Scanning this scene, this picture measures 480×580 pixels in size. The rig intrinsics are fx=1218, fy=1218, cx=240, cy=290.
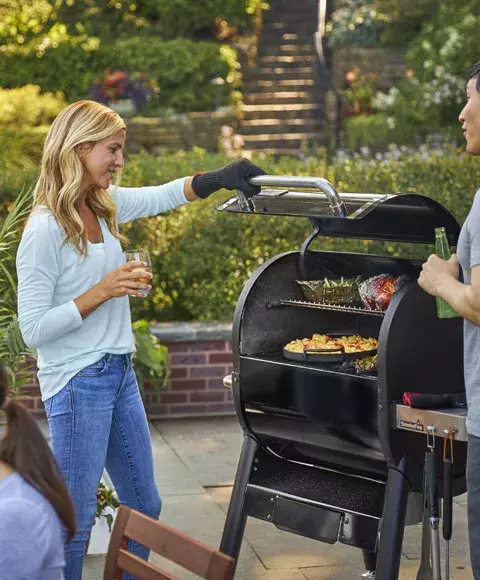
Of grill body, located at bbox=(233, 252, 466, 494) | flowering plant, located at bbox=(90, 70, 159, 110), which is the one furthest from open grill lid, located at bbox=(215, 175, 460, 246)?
flowering plant, located at bbox=(90, 70, 159, 110)

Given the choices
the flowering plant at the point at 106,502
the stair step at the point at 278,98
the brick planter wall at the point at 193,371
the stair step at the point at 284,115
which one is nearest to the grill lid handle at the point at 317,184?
the flowering plant at the point at 106,502

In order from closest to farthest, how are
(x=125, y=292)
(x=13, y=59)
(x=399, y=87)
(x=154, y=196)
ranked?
(x=125, y=292) < (x=154, y=196) < (x=399, y=87) < (x=13, y=59)

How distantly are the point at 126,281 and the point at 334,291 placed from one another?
915 millimetres

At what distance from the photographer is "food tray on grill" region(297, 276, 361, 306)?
14.1ft

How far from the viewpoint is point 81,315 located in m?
3.73

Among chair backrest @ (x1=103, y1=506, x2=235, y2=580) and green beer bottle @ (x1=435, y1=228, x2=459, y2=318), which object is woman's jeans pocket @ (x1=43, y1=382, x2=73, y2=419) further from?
green beer bottle @ (x1=435, y1=228, x2=459, y2=318)

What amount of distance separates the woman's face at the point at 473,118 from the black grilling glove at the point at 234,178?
0.94 m

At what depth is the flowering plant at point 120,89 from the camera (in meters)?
16.3

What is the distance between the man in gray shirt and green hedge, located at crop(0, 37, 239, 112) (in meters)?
13.4

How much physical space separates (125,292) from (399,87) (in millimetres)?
12323

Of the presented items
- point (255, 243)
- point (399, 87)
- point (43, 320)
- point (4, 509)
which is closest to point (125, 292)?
point (43, 320)

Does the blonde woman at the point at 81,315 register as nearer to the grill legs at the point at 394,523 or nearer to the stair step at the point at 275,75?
the grill legs at the point at 394,523

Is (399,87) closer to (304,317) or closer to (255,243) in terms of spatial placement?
(255,243)

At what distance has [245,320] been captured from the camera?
4344 mm
